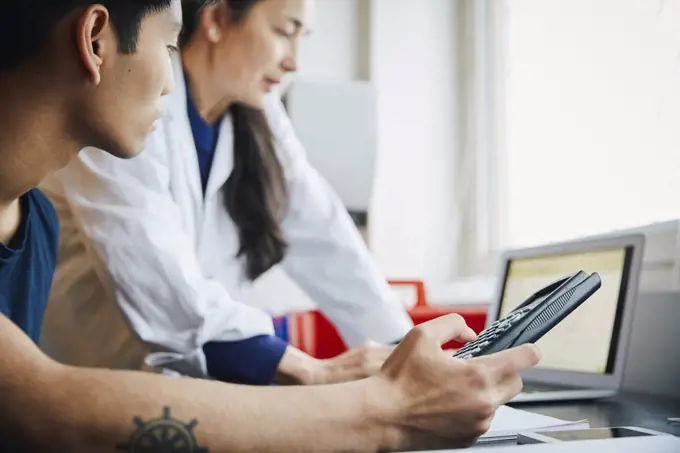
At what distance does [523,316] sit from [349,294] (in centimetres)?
33

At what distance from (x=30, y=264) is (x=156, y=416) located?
0.73 feet

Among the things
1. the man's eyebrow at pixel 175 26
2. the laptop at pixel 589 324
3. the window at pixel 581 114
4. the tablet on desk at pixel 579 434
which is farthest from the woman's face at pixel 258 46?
the tablet on desk at pixel 579 434

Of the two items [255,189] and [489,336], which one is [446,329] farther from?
[255,189]

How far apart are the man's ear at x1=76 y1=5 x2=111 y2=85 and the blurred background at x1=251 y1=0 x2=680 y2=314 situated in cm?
28

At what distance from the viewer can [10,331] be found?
40 centimetres

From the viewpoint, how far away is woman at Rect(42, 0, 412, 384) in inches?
22.6

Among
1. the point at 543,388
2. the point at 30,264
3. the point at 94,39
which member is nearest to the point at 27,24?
the point at 94,39

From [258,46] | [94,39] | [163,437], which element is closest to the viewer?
[163,437]

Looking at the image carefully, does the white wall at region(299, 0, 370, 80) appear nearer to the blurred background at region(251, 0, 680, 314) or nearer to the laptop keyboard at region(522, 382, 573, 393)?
the blurred background at region(251, 0, 680, 314)

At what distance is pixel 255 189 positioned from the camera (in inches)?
27.7

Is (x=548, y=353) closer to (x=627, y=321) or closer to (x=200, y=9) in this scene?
(x=627, y=321)

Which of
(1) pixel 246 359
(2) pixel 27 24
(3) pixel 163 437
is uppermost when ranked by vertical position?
(2) pixel 27 24

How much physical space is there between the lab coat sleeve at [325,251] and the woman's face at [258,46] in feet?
0.11

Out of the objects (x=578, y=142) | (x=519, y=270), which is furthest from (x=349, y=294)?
(x=578, y=142)
